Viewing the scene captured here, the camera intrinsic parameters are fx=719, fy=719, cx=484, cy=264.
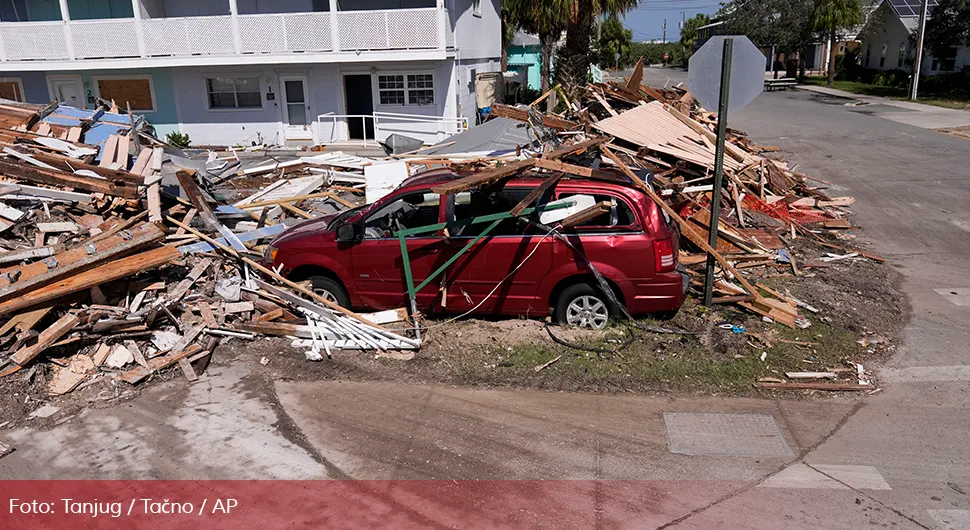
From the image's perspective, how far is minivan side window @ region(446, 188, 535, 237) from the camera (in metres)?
7.89

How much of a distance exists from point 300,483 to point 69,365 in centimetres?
346

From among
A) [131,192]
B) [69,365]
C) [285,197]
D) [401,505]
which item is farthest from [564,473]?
[285,197]

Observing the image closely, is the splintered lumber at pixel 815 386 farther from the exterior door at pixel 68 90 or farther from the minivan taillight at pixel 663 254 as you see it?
the exterior door at pixel 68 90

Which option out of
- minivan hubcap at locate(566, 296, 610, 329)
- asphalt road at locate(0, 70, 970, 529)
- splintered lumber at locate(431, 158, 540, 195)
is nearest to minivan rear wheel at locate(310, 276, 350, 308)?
asphalt road at locate(0, 70, 970, 529)

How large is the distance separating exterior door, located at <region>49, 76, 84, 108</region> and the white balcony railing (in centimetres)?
126

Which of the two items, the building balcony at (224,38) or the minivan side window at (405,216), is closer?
the minivan side window at (405,216)

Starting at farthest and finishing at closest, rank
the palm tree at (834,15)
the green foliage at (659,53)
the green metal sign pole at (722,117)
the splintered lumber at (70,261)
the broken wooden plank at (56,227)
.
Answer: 1. the green foliage at (659,53)
2. the palm tree at (834,15)
3. the broken wooden plank at (56,227)
4. the green metal sign pole at (722,117)
5. the splintered lumber at (70,261)

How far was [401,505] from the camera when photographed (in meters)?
5.13

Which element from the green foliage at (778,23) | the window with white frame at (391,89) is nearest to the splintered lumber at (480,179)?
the window with white frame at (391,89)

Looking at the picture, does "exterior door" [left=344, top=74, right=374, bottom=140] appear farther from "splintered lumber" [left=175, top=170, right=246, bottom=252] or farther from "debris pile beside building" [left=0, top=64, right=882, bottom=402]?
"splintered lumber" [left=175, top=170, right=246, bottom=252]

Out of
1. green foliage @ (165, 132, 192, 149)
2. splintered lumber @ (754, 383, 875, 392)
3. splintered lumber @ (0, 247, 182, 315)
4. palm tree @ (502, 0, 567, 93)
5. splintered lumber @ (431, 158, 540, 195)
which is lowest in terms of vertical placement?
splintered lumber @ (754, 383, 875, 392)

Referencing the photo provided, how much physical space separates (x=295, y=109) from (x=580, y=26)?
1067 centimetres

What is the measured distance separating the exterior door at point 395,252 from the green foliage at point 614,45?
221ft

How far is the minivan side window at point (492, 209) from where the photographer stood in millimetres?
7895
